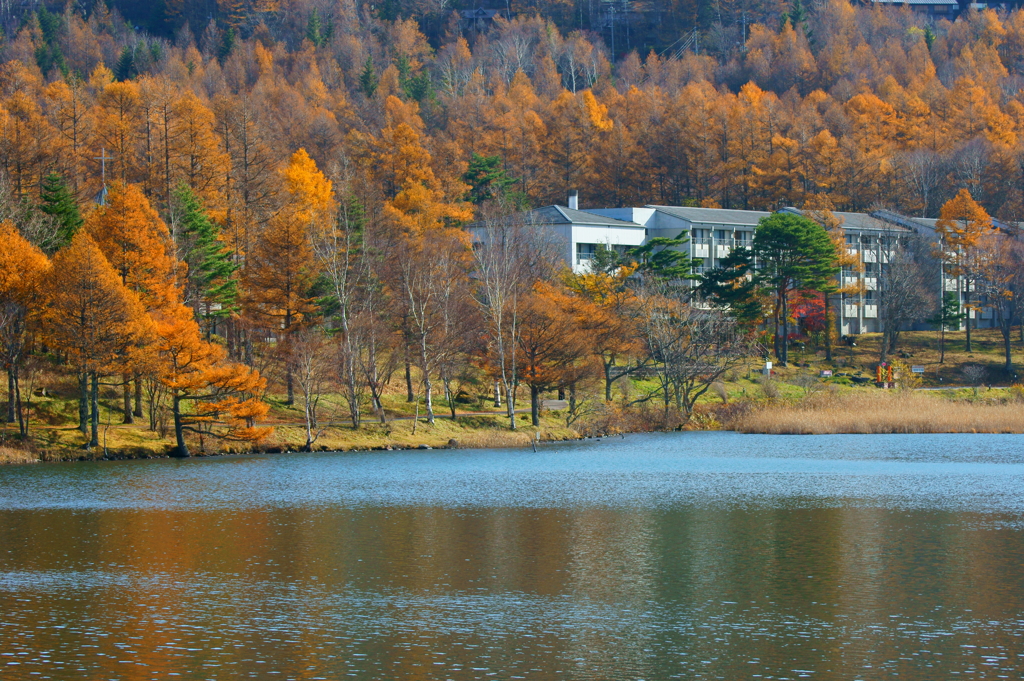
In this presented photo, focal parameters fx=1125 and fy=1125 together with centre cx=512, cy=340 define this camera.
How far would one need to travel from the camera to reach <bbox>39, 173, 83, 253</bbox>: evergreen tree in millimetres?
62000

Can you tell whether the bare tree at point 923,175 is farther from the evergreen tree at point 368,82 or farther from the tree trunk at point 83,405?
the tree trunk at point 83,405

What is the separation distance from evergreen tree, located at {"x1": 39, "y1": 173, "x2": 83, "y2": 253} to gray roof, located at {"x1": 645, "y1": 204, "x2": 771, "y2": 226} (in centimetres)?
5480

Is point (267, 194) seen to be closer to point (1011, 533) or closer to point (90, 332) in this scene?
point (90, 332)

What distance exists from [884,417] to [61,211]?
160ft

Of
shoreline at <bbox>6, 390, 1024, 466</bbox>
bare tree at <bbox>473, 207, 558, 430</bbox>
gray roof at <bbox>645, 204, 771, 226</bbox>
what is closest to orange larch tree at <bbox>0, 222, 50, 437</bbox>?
shoreline at <bbox>6, 390, 1024, 466</bbox>

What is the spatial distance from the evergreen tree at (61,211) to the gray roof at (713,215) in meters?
54.8

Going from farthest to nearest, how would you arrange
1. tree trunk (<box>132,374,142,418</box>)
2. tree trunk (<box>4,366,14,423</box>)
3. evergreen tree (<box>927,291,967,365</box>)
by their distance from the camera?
1. evergreen tree (<box>927,291,967,365</box>)
2. tree trunk (<box>132,374,142,418</box>)
3. tree trunk (<box>4,366,14,423</box>)

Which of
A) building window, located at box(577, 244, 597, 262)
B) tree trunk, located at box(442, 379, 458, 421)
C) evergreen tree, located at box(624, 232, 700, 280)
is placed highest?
building window, located at box(577, 244, 597, 262)

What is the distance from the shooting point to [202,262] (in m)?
62.6

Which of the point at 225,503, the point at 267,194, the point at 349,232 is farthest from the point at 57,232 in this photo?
the point at 225,503

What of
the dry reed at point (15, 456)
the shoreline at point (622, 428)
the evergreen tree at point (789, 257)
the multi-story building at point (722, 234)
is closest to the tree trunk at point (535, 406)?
the shoreline at point (622, 428)

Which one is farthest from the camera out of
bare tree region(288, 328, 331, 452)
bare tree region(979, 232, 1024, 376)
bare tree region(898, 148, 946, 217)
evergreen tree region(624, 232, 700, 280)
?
bare tree region(898, 148, 946, 217)

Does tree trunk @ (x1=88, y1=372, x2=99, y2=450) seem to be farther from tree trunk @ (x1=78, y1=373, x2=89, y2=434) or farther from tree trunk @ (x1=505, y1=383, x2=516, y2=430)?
tree trunk @ (x1=505, y1=383, x2=516, y2=430)

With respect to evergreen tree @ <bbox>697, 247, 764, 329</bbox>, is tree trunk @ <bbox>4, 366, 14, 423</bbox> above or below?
below
